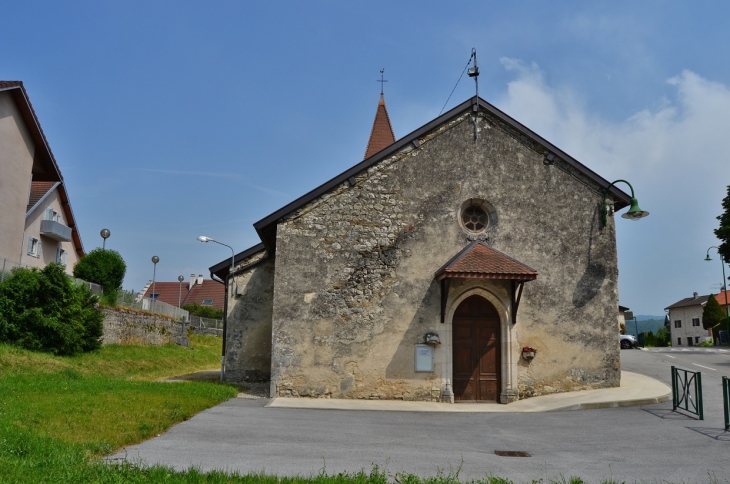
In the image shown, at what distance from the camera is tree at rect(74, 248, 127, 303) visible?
27266mm

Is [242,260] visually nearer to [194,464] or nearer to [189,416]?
[189,416]

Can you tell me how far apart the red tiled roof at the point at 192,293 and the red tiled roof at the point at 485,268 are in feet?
153

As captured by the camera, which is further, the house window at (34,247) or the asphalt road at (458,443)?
the house window at (34,247)

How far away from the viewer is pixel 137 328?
26500 millimetres

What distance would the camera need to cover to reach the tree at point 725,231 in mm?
37000

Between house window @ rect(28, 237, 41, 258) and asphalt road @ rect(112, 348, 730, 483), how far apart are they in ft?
78.8

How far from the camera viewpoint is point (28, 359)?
1639 centimetres

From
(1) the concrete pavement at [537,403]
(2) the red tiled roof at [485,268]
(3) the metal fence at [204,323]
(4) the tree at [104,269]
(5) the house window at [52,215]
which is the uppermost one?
(5) the house window at [52,215]

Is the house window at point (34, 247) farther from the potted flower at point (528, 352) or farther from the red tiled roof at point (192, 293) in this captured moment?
the potted flower at point (528, 352)

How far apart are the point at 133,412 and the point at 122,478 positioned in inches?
176

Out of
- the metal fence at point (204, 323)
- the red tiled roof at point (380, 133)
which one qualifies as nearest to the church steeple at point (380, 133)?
the red tiled roof at point (380, 133)

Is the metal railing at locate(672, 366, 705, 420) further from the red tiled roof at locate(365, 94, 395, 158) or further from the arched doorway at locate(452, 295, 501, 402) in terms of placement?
the red tiled roof at locate(365, 94, 395, 158)

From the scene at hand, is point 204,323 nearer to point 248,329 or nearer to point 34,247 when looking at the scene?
point 34,247

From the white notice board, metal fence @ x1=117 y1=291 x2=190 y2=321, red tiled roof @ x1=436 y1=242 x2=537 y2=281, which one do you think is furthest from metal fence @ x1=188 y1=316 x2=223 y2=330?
red tiled roof @ x1=436 y1=242 x2=537 y2=281
